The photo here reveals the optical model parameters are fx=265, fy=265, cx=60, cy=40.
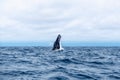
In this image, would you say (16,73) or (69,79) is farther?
(16,73)

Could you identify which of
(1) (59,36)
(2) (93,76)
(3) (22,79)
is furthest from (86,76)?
(1) (59,36)

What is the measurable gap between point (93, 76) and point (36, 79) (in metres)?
3.83

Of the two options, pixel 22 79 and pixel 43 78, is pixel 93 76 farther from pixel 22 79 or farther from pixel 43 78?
pixel 22 79

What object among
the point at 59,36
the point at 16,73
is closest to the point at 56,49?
the point at 59,36

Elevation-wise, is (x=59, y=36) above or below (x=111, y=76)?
above

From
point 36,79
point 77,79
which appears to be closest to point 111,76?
point 77,79

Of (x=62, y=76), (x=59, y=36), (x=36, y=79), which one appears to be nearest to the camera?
(x=36, y=79)

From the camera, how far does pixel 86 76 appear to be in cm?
1709

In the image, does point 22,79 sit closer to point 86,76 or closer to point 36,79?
point 36,79

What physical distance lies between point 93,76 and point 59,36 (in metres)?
33.7

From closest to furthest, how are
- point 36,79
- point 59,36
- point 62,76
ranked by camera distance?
point 36,79 → point 62,76 → point 59,36

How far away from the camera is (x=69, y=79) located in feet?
52.3

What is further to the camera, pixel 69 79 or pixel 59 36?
pixel 59 36

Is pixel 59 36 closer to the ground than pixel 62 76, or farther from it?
farther from it
